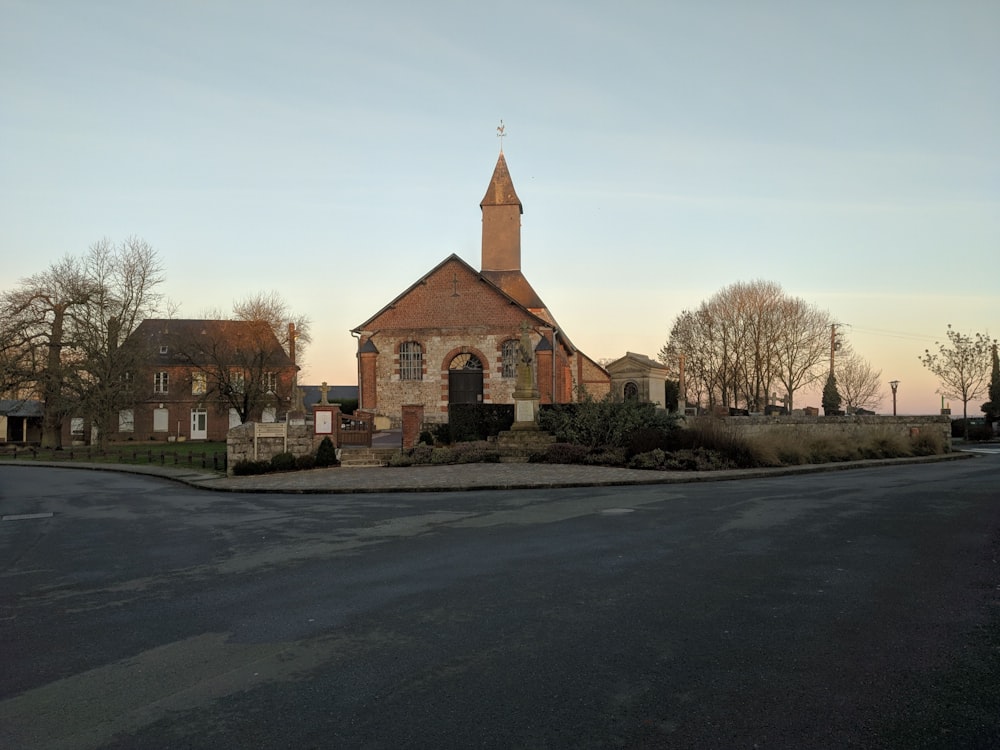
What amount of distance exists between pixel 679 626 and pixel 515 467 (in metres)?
14.8

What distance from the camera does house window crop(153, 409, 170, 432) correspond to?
5406cm

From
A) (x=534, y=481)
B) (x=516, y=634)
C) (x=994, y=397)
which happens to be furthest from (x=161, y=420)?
(x=994, y=397)

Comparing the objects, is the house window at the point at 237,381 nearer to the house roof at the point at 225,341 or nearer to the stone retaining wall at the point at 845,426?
the house roof at the point at 225,341

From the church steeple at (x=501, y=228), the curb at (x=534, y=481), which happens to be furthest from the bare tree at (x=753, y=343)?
the curb at (x=534, y=481)

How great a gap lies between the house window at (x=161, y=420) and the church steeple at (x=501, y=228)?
2628 centimetres

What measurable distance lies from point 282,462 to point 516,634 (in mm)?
17942

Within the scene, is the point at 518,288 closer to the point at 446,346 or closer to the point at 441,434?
the point at 446,346

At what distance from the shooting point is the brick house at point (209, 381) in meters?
43.5

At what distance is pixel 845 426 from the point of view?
27.6m

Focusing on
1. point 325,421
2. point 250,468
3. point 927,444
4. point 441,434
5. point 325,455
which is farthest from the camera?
point 927,444

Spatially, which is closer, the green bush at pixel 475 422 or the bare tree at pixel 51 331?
the green bush at pixel 475 422

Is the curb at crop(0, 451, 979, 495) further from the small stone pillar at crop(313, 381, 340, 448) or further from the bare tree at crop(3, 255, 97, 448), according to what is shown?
the bare tree at crop(3, 255, 97, 448)

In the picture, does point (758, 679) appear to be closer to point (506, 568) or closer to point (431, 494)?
point (506, 568)

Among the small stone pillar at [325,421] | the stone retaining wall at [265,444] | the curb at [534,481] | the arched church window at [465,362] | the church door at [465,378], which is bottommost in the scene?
the curb at [534,481]
